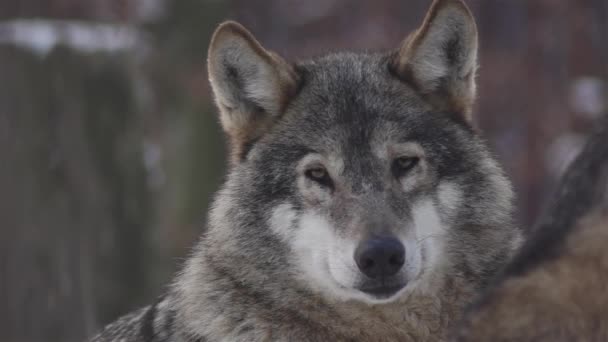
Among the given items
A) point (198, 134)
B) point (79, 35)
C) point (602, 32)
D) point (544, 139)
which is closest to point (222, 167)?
point (198, 134)

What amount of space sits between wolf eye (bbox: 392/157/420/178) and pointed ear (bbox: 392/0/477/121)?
0.48m

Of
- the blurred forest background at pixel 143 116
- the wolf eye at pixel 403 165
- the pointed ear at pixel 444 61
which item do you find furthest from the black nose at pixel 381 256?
the blurred forest background at pixel 143 116

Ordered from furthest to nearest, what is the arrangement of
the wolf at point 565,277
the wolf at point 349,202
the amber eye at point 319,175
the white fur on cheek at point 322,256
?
the amber eye at point 319,175
the wolf at point 349,202
the white fur on cheek at point 322,256
the wolf at point 565,277

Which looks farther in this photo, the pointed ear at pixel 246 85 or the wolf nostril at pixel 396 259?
the pointed ear at pixel 246 85

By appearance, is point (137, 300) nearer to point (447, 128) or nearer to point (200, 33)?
point (200, 33)

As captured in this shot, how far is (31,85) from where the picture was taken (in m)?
11.5

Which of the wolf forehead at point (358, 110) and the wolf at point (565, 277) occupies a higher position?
the wolf forehead at point (358, 110)

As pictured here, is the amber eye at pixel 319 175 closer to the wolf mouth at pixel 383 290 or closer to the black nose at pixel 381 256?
the black nose at pixel 381 256

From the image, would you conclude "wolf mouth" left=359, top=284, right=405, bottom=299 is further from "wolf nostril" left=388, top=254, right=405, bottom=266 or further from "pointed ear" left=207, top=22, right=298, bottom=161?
"pointed ear" left=207, top=22, right=298, bottom=161

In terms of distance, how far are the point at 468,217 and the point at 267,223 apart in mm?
936

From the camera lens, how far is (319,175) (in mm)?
4520

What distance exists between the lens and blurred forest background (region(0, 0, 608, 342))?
11242mm

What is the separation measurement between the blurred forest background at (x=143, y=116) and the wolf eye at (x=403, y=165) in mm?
6035

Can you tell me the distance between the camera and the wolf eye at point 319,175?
14.8ft
